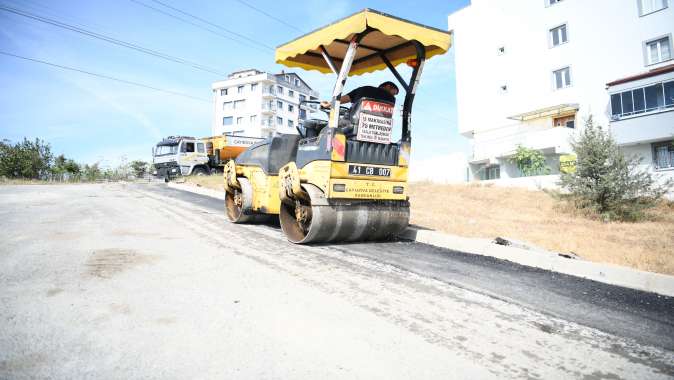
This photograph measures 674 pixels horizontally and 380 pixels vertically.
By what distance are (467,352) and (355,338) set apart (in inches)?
25.2

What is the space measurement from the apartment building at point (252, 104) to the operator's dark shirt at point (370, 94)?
2108 inches

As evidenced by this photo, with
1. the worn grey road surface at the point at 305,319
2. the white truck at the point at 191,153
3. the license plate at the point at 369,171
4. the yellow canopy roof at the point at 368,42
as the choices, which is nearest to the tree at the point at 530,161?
the white truck at the point at 191,153

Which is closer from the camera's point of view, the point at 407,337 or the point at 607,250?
the point at 407,337

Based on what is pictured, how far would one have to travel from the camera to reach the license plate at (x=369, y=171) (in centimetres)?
514

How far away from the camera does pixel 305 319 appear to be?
94.0 inches

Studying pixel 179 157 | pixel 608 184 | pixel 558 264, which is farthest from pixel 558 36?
pixel 179 157

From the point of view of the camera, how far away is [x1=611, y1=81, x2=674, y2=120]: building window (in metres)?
17.6

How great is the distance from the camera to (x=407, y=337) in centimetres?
218

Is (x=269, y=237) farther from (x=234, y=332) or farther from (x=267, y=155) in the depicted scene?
(x=234, y=332)

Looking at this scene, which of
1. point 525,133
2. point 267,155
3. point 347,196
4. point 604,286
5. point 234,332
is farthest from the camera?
point 525,133

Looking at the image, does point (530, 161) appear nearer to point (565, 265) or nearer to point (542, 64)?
point (542, 64)

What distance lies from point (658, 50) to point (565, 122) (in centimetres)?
578

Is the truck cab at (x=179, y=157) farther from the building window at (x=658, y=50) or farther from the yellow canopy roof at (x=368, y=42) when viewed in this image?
the building window at (x=658, y=50)

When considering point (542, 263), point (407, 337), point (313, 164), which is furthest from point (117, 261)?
point (542, 263)
